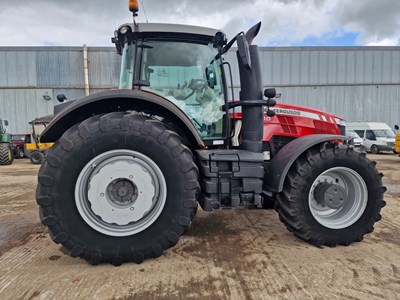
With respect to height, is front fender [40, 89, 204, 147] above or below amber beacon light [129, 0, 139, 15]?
below

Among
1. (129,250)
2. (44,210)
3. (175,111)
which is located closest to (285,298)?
(129,250)

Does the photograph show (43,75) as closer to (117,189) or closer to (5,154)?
(5,154)

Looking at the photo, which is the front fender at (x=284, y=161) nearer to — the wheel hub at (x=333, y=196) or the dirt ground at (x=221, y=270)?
the wheel hub at (x=333, y=196)

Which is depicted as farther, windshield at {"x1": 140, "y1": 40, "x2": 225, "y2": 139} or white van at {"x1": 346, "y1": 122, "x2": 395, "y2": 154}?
white van at {"x1": 346, "y1": 122, "x2": 395, "y2": 154}

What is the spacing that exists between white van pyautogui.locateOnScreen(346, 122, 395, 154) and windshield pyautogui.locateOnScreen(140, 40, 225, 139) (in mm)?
16251

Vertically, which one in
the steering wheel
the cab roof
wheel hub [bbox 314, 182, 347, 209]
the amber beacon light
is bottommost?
wheel hub [bbox 314, 182, 347, 209]

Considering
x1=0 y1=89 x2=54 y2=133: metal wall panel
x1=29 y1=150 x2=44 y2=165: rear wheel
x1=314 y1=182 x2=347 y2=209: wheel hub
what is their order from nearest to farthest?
x1=314 y1=182 x2=347 y2=209: wheel hub, x1=29 y1=150 x2=44 y2=165: rear wheel, x1=0 y1=89 x2=54 y2=133: metal wall panel

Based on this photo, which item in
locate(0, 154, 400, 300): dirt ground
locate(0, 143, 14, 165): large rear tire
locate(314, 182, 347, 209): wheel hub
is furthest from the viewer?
locate(0, 143, 14, 165): large rear tire

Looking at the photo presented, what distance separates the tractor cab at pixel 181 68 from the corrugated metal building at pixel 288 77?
15130 millimetres

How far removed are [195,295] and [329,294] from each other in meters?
1.01

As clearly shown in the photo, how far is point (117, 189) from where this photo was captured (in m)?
2.63

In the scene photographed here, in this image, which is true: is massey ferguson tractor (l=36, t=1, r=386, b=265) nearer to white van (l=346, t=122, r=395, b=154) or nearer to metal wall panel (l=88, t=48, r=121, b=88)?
white van (l=346, t=122, r=395, b=154)

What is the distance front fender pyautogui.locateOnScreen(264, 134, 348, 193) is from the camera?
9.55 feet

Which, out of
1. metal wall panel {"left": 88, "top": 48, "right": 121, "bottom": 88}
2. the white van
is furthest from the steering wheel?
the white van
